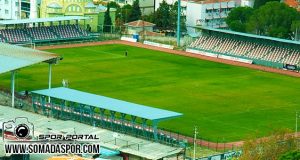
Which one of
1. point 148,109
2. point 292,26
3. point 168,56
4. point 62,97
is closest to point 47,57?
point 62,97

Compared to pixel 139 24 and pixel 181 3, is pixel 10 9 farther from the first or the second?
pixel 181 3

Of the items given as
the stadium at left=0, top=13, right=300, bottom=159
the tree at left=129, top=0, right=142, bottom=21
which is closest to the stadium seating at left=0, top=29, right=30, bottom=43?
the stadium at left=0, top=13, right=300, bottom=159

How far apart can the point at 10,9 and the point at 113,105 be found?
2808 inches

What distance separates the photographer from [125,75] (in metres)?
105

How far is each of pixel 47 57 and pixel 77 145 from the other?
1030 inches

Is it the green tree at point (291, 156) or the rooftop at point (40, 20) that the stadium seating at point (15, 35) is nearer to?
the rooftop at point (40, 20)

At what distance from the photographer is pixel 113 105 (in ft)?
261

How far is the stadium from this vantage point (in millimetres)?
76688

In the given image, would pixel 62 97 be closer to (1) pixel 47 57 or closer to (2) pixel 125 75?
(1) pixel 47 57

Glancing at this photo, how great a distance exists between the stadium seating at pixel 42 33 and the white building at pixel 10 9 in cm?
2055

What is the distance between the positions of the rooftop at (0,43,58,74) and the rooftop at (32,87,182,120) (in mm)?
2666

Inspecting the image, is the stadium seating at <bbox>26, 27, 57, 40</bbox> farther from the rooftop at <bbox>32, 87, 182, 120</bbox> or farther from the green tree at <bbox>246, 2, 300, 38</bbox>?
the rooftop at <bbox>32, 87, 182, 120</bbox>

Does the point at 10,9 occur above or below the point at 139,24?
above

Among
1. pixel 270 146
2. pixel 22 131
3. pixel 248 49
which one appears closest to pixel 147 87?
pixel 248 49
